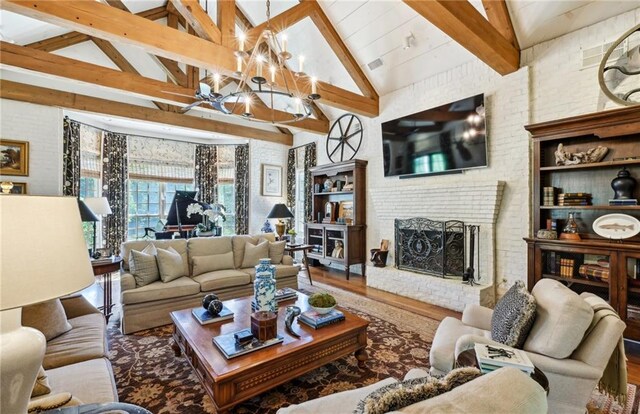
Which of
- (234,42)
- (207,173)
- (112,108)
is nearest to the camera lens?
(234,42)

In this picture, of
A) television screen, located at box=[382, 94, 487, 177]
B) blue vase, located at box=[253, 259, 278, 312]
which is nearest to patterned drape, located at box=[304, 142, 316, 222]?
television screen, located at box=[382, 94, 487, 177]

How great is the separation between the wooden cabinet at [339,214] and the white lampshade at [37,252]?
4661mm

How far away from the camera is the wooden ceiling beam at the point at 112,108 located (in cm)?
443

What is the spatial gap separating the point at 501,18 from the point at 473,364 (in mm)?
3704

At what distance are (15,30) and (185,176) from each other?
3666 millimetres

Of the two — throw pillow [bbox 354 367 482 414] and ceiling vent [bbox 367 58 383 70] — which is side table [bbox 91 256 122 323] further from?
ceiling vent [bbox 367 58 383 70]

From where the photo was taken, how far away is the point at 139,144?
6.46 metres

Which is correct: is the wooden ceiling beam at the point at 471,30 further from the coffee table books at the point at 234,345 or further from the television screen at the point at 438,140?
the coffee table books at the point at 234,345

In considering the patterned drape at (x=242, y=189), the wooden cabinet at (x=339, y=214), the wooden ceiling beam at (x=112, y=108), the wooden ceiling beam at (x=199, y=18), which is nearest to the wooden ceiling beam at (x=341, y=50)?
Result: the wooden cabinet at (x=339, y=214)

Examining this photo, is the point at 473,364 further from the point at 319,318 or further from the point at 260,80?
the point at 260,80

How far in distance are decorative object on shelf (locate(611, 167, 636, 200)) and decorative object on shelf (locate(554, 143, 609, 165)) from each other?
236 millimetres

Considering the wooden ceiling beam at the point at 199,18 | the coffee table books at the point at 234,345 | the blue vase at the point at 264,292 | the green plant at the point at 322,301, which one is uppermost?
the wooden ceiling beam at the point at 199,18

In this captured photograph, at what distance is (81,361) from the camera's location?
175cm

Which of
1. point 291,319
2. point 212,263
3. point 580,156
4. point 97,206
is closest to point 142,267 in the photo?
point 212,263
